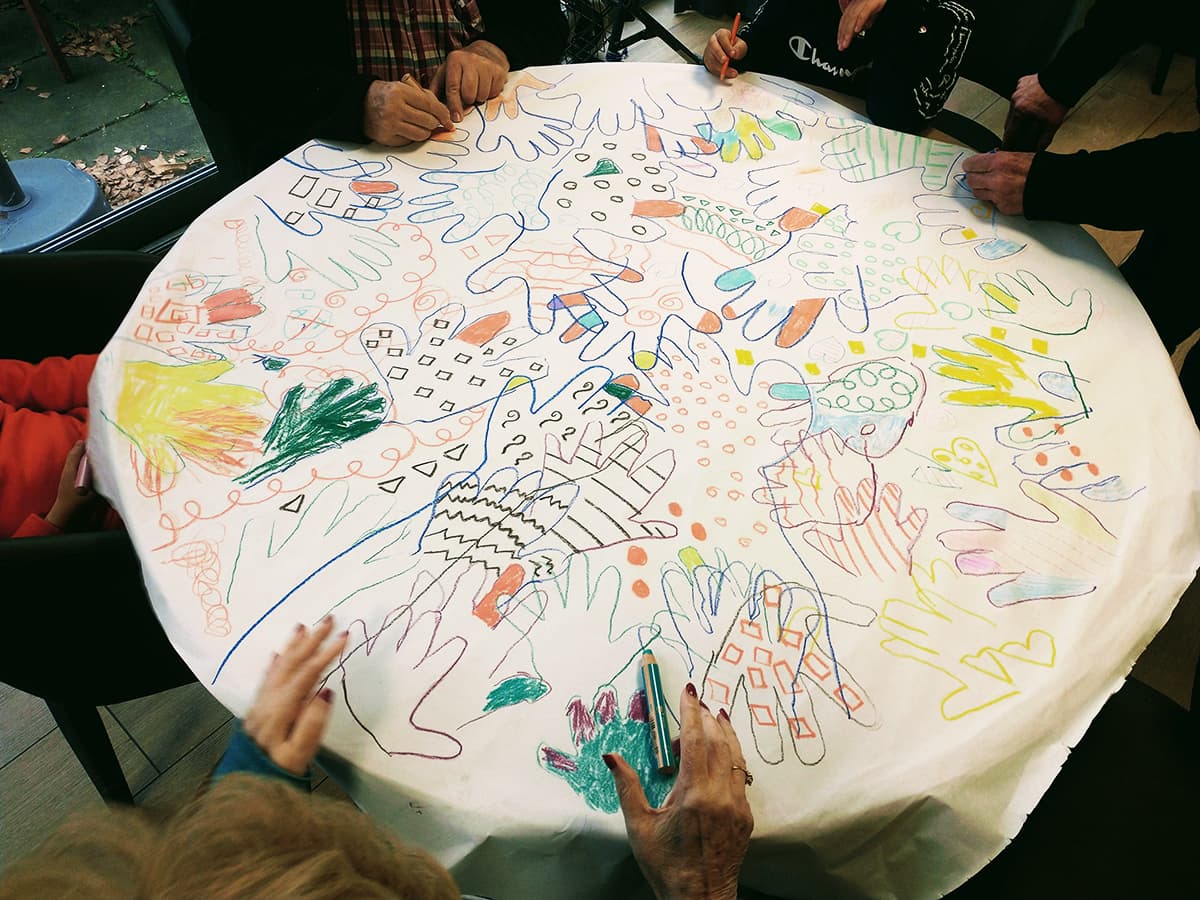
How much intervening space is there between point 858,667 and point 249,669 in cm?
58

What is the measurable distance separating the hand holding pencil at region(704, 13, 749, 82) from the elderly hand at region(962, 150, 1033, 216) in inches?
18.7

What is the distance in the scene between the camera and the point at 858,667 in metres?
0.73

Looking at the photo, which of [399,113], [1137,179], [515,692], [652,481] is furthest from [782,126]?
[515,692]

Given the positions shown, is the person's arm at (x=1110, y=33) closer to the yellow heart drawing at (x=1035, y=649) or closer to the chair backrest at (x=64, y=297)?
the yellow heart drawing at (x=1035, y=649)

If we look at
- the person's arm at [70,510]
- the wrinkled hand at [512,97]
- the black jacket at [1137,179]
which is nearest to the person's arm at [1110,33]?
the black jacket at [1137,179]

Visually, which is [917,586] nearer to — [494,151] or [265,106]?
[494,151]

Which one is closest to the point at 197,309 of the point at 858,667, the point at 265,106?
the point at 265,106

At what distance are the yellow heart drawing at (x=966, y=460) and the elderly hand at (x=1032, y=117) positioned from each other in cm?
79

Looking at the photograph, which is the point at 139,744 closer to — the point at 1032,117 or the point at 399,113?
the point at 399,113

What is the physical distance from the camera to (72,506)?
917 mm

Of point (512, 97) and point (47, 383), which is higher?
point (512, 97)

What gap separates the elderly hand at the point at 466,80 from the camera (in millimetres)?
1271

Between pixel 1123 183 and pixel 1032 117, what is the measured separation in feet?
1.18

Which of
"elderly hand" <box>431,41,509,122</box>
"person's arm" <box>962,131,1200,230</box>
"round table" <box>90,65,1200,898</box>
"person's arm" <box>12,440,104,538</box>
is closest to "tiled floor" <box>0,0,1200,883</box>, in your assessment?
"person's arm" <box>12,440,104,538</box>
